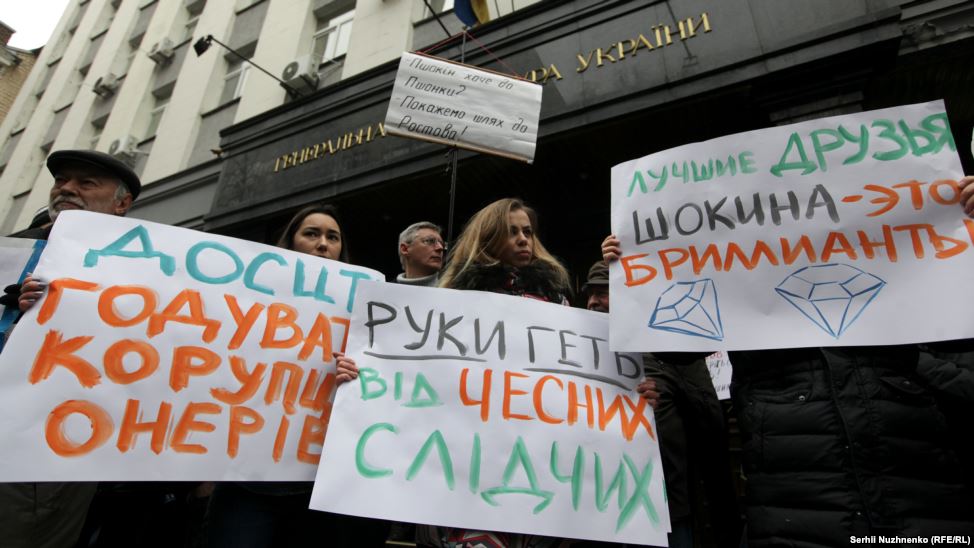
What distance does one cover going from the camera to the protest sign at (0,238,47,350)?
157cm

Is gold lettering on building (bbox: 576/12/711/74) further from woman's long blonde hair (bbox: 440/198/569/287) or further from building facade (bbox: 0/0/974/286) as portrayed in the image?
woman's long blonde hair (bbox: 440/198/569/287)

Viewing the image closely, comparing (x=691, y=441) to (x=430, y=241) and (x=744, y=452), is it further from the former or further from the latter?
(x=430, y=241)

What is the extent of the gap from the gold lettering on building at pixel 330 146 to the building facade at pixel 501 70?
0.10 ft

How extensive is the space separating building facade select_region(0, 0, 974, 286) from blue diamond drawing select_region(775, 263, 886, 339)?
3003 mm

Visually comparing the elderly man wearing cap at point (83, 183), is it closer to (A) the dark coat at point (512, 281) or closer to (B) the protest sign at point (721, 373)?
(A) the dark coat at point (512, 281)

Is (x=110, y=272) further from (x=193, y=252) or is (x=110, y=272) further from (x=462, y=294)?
(x=462, y=294)

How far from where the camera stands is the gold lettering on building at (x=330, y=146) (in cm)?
611

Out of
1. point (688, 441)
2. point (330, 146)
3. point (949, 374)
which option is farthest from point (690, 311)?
point (330, 146)

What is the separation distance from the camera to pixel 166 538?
1876mm

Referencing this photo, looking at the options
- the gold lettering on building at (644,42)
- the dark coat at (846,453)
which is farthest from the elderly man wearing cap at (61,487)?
the gold lettering on building at (644,42)

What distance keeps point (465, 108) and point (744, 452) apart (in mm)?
2404

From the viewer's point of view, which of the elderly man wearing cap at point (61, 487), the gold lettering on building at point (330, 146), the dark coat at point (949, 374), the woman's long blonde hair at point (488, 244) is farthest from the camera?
the gold lettering on building at point (330, 146)

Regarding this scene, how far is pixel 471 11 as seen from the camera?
18.8ft

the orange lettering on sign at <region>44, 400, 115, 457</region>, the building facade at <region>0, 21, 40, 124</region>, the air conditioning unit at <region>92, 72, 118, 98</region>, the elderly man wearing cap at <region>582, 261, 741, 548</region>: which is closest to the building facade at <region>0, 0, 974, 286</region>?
the air conditioning unit at <region>92, 72, 118, 98</region>
